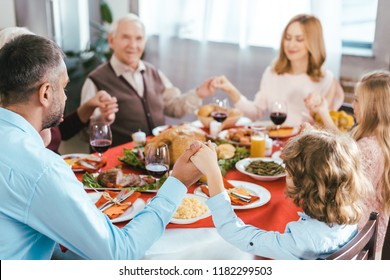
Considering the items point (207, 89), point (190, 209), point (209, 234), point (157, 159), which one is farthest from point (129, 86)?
point (209, 234)

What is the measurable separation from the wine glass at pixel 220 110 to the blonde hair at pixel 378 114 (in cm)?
63

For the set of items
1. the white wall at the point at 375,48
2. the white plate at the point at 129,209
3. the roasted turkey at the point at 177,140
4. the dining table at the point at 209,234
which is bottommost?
the dining table at the point at 209,234

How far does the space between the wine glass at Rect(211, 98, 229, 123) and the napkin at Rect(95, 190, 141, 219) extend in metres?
0.78

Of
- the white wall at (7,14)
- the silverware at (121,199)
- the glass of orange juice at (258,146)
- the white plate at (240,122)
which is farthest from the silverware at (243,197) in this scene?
the white wall at (7,14)

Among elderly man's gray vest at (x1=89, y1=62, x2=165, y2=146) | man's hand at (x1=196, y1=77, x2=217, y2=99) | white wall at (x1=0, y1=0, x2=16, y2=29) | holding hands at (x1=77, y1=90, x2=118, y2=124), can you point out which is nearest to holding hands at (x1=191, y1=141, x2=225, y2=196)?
holding hands at (x1=77, y1=90, x2=118, y2=124)

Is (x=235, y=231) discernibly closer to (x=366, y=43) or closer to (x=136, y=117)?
(x=136, y=117)

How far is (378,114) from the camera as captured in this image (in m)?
1.62

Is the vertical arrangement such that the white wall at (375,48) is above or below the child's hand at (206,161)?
above

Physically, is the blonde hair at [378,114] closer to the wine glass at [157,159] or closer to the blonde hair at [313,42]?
the wine glass at [157,159]

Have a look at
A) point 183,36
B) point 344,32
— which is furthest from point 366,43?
point 183,36

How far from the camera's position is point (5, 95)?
1.04 metres

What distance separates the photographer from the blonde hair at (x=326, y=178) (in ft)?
3.58

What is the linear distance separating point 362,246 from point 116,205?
0.68 metres

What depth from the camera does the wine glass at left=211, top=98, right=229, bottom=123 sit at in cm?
210
